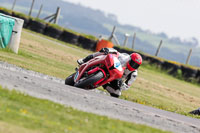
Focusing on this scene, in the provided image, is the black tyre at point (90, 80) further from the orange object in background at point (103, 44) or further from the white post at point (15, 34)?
the orange object in background at point (103, 44)

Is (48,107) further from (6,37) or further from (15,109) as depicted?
(6,37)

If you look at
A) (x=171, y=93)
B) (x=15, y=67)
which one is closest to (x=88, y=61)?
(x=15, y=67)

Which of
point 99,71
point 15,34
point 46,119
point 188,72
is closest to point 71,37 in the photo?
point 188,72

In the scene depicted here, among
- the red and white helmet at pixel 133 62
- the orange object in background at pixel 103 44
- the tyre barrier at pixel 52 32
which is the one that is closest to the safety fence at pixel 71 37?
the tyre barrier at pixel 52 32

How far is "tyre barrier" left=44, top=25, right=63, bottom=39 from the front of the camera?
1303 inches

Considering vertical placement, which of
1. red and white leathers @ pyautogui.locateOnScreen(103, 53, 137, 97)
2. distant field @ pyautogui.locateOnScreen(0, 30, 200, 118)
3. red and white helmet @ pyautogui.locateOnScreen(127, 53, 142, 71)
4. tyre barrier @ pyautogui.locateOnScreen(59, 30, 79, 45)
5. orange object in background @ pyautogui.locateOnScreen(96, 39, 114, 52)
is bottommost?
tyre barrier @ pyautogui.locateOnScreen(59, 30, 79, 45)

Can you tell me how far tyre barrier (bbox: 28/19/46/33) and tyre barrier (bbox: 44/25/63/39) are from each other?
0.31 metres

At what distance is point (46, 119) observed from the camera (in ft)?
19.3

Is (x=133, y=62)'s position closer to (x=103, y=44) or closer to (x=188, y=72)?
(x=188, y=72)

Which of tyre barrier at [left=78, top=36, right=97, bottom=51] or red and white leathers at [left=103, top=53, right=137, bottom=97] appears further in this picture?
tyre barrier at [left=78, top=36, right=97, bottom=51]

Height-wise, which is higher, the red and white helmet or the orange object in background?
the red and white helmet

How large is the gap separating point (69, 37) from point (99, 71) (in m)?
23.0

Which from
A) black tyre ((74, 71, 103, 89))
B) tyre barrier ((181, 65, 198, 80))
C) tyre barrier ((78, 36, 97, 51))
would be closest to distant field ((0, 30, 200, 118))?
black tyre ((74, 71, 103, 89))

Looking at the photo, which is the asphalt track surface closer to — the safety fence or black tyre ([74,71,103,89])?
black tyre ([74,71,103,89])
